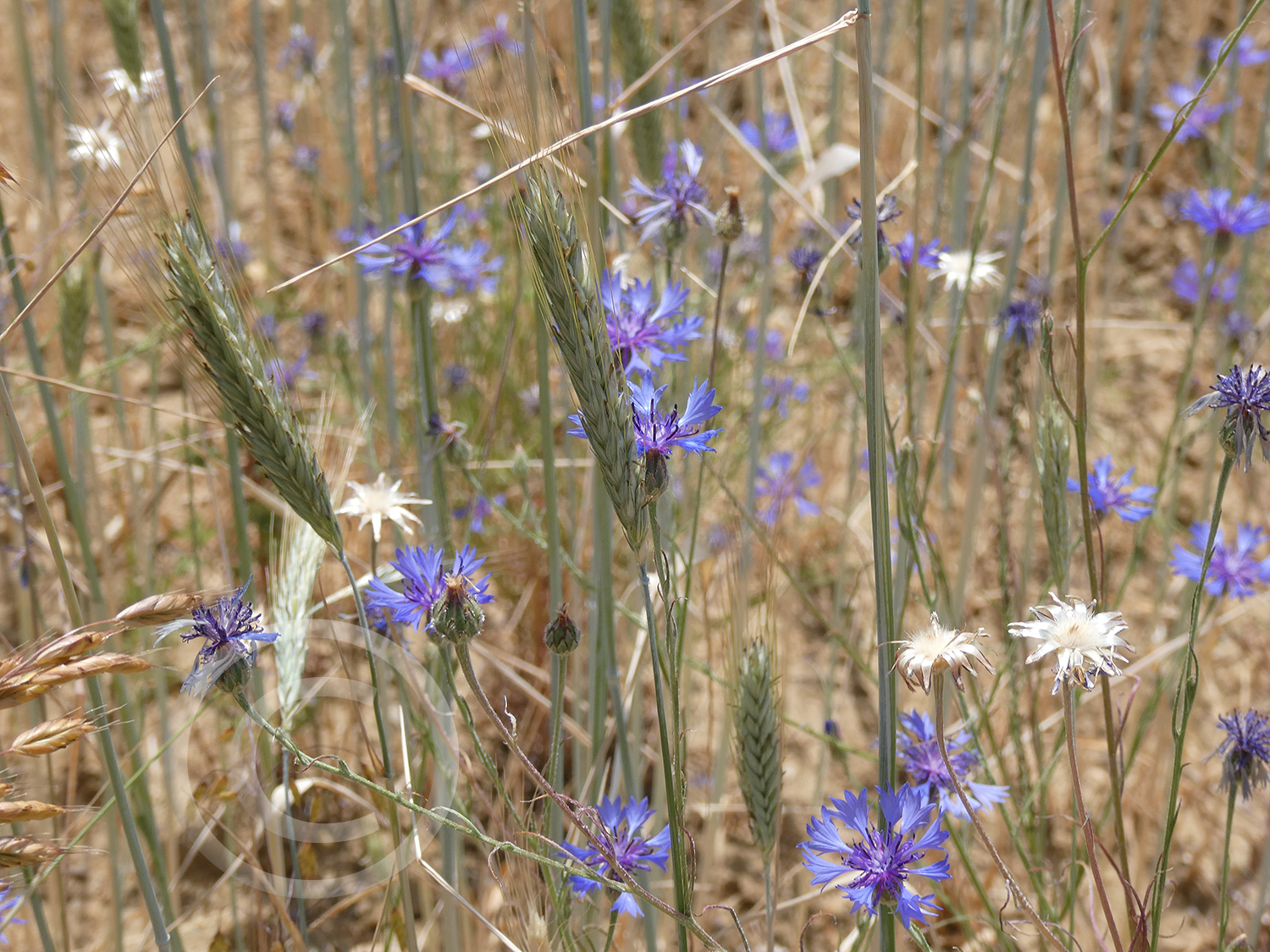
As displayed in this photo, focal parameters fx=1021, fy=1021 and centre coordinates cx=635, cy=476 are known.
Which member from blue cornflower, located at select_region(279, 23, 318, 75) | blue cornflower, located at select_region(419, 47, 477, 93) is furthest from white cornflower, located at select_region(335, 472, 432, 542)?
blue cornflower, located at select_region(279, 23, 318, 75)

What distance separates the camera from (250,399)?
89 cm

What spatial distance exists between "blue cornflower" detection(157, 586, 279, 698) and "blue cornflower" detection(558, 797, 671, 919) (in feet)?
1.17

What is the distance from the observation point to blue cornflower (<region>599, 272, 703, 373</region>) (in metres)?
1.12

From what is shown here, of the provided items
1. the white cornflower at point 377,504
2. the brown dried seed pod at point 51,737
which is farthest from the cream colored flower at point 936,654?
the brown dried seed pod at point 51,737

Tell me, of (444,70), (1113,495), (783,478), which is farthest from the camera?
(444,70)

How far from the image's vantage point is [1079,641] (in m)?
0.85

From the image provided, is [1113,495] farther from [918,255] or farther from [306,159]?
[306,159]

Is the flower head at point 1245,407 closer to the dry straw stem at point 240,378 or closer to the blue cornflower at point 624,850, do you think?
the blue cornflower at point 624,850

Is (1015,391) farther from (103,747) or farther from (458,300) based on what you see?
(458,300)

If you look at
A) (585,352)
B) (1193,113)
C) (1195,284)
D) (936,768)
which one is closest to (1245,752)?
(936,768)

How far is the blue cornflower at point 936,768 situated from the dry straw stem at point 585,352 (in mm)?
542

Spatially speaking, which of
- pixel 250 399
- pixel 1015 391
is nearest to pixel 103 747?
pixel 250 399

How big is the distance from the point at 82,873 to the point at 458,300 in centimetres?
174

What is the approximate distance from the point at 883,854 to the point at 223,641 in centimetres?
63
